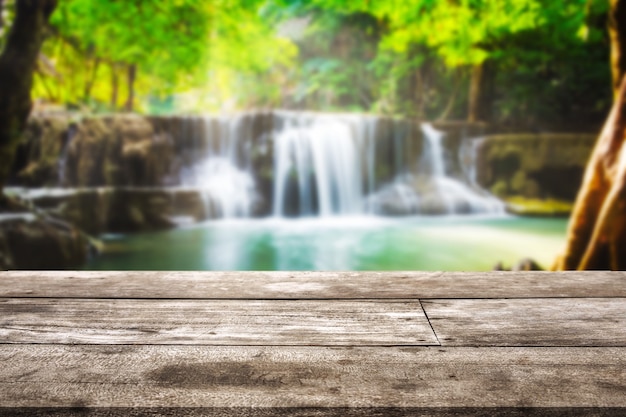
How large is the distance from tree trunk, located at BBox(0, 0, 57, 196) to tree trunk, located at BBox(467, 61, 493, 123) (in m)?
9.25

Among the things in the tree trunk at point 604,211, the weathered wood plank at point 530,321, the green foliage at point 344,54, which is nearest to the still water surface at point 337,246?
the tree trunk at point 604,211

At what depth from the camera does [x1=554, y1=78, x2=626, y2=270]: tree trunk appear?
3303 millimetres

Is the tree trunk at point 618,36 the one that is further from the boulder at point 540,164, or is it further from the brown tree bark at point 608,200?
the boulder at point 540,164

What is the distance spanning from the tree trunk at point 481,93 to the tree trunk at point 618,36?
24.9ft

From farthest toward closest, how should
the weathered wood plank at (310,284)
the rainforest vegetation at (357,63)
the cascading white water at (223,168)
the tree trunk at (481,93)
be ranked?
the tree trunk at (481,93) → the cascading white water at (223,168) → the rainforest vegetation at (357,63) → the weathered wood plank at (310,284)

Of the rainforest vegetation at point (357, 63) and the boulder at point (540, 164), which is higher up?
the rainforest vegetation at point (357, 63)

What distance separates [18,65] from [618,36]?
17.0ft

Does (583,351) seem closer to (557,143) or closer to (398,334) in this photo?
(398,334)

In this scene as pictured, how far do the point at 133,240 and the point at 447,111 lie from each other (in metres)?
9.36

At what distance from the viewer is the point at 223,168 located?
380 inches

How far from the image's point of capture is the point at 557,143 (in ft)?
32.3

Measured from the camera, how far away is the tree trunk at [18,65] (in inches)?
180

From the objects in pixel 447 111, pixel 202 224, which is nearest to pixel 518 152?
pixel 447 111

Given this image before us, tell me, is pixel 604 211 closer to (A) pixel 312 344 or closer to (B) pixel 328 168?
(A) pixel 312 344
